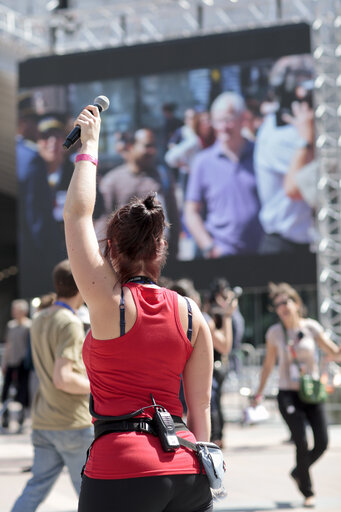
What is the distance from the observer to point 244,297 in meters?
26.4

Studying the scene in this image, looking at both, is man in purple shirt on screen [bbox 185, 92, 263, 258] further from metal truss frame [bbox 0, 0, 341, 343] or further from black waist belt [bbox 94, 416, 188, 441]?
black waist belt [bbox 94, 416, 188, 441]

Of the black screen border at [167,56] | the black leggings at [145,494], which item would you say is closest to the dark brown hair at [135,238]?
the black leggings at [145,494]

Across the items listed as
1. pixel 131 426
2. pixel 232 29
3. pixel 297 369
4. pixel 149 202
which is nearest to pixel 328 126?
pixel 232 29

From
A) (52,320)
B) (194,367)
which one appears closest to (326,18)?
(52,320)

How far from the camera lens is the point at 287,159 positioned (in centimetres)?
2383

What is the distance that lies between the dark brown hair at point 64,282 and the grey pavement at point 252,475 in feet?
8.30

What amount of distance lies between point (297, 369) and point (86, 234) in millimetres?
5087

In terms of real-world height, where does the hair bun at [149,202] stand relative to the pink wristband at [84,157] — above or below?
below

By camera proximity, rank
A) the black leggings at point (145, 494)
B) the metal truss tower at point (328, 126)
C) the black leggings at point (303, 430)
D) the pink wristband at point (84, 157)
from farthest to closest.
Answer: the metal truss tower at point (328, 126) < the black leggings at point (303, 430) < the pink wristband at point (84, 157) < the black leggings at point (145, 494)

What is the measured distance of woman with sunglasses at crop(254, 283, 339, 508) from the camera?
7164mm

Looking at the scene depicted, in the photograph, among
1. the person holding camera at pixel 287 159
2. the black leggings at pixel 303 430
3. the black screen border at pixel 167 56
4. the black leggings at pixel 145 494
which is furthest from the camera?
the black screen border at pixel 167 56

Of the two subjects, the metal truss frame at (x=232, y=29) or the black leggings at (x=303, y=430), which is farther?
the metal truss frame at (x=232, y=29)

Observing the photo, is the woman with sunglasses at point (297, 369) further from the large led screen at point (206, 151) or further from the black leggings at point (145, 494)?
the large led screen at point (206, 151)

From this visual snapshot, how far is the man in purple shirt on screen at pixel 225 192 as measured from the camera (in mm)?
23984
